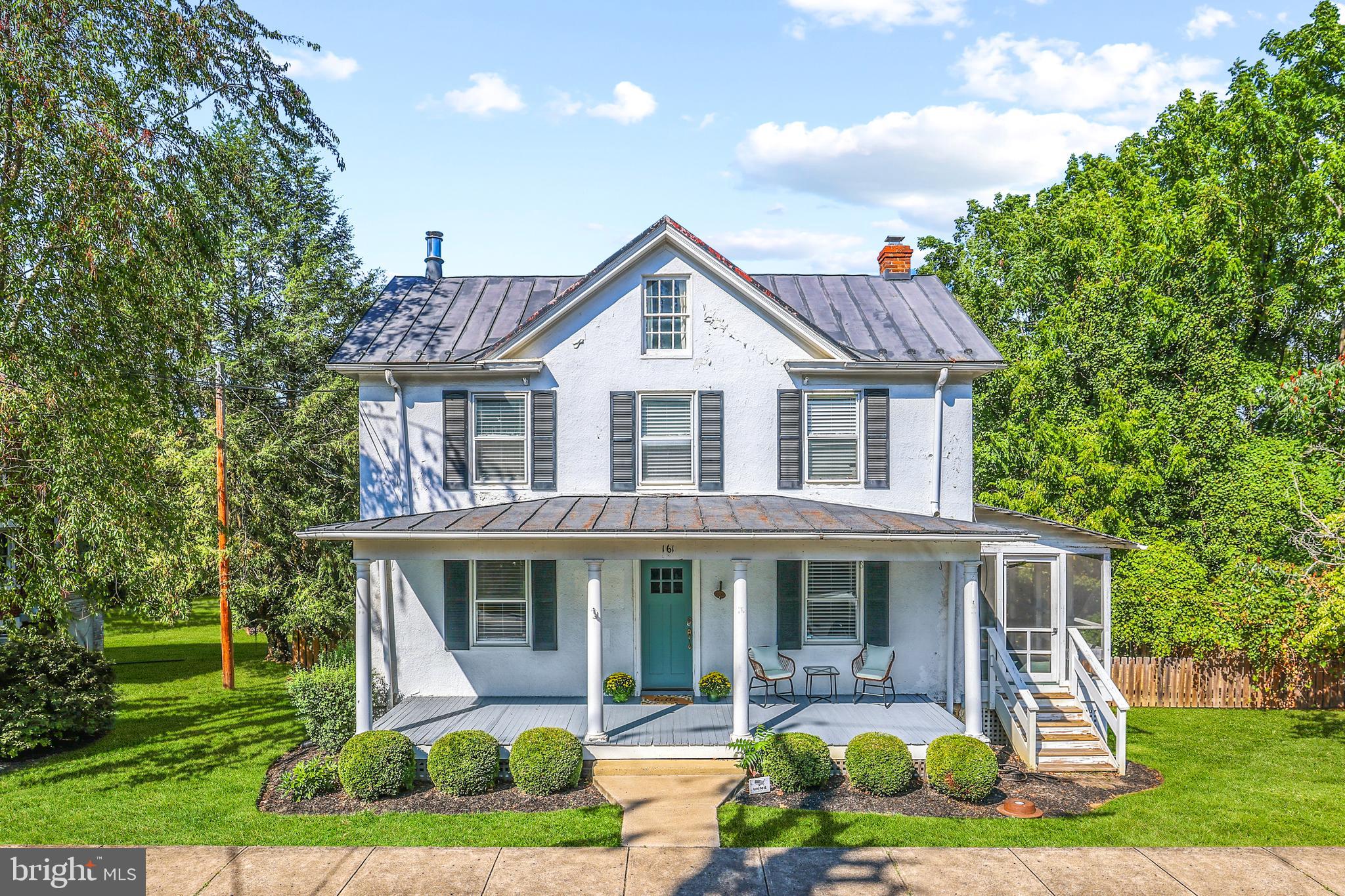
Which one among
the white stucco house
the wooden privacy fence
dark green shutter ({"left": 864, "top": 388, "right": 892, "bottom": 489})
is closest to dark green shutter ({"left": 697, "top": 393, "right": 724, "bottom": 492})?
the white stucco house

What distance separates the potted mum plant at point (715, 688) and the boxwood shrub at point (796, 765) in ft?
8.33

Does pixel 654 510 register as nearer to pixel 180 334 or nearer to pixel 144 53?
pixel 180 334

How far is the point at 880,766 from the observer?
34.4 feet

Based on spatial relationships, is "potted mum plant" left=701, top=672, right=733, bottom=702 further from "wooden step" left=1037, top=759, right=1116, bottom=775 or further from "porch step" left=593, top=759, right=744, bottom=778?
"wooden step" left=1037, top=759, right=1116, bottom=775

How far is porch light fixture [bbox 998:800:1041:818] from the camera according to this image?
396 inches

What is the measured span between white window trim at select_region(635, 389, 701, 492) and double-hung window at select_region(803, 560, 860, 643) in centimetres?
259

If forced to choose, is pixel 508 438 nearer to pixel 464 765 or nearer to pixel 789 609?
pixel 464 765

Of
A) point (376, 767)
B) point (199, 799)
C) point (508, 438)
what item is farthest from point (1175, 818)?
point (199, 799)

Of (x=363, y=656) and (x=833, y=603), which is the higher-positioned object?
(x=833, y=603)

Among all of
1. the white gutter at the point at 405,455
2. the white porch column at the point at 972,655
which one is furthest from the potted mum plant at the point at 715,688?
the white gutter at the point at 405,455

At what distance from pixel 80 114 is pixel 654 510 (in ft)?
30.5

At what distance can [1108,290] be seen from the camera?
770 inches

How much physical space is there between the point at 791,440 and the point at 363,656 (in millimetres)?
7369

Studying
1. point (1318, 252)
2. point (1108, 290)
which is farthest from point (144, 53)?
point (1318, 252)
